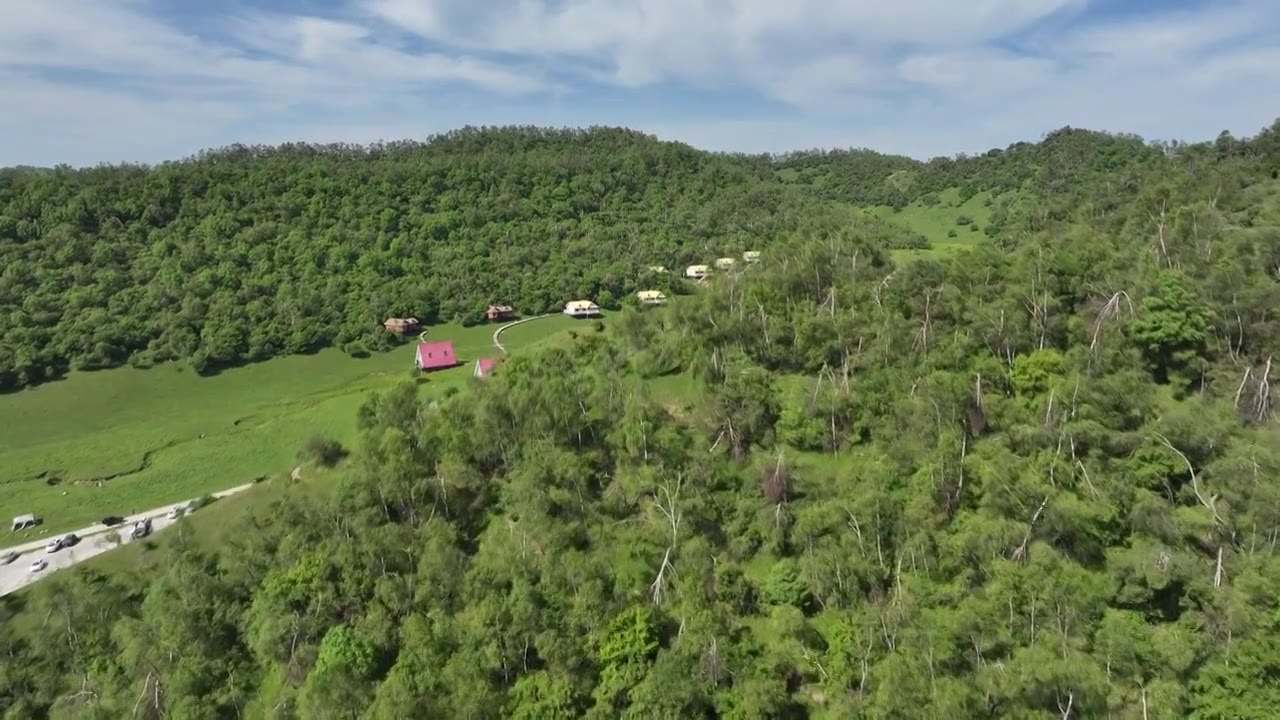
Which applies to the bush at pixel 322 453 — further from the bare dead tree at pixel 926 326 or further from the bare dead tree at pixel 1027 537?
the bare dead tree at pixel 1027 537

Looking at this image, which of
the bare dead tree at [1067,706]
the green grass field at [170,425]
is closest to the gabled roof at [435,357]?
the green grass field at [170,425]

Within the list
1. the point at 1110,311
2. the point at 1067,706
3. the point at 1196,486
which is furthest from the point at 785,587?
the point at 1110,311

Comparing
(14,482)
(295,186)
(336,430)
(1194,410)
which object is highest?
(295,186)

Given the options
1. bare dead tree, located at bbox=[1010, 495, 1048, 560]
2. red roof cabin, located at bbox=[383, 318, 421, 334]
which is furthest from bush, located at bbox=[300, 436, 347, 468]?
bare dead tree, located at bbox=[1010, 495, 1048, 560]

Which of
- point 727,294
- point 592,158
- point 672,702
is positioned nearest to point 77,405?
point 727,294

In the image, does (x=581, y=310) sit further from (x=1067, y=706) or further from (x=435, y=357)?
(x=1067, y=706)

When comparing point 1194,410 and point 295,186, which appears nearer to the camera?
point 1194,410

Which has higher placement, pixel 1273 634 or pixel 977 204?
pixel 977 204

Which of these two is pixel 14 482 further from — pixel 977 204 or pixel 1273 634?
pixel 977 204
